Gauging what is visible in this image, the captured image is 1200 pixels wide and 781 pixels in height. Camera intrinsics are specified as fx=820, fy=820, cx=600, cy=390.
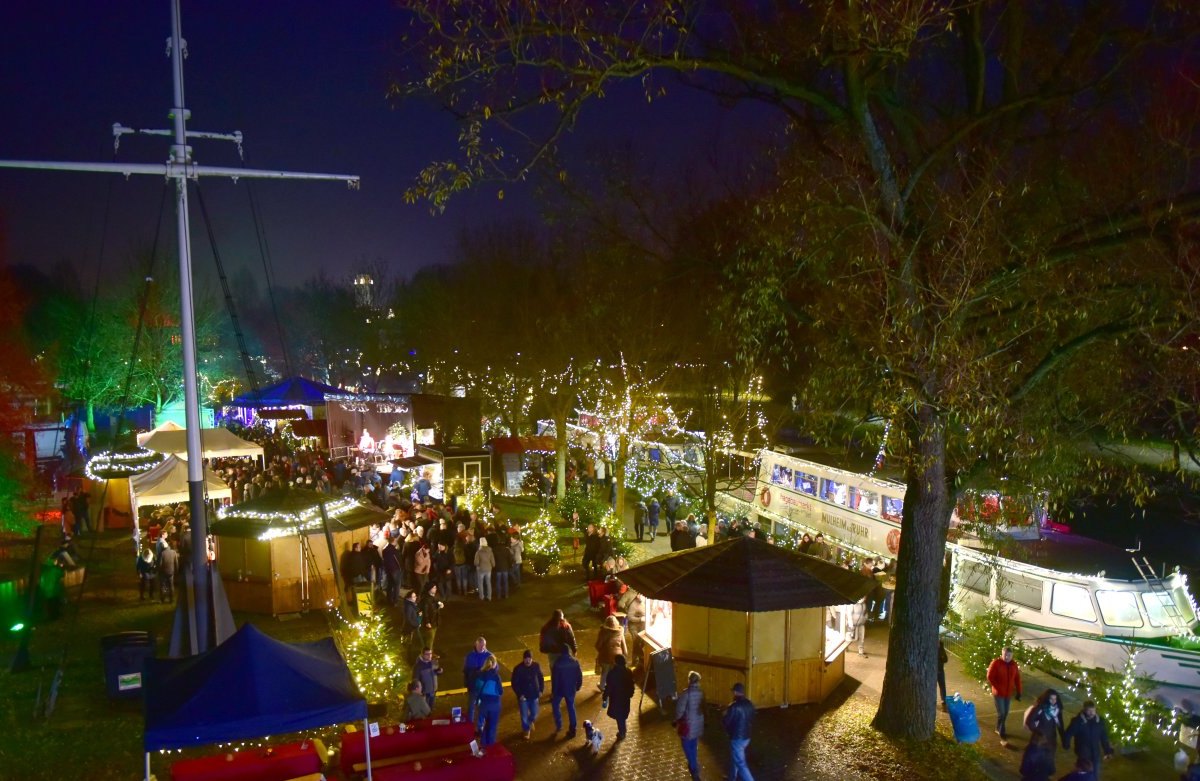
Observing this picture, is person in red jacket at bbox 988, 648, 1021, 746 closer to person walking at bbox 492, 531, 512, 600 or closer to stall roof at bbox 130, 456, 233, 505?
person walking at bbox 492, 531, 512, 600

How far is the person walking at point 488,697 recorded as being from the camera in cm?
1038

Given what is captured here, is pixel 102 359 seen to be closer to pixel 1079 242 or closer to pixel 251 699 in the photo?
pixel 251 699

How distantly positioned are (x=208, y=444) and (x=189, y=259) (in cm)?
1292

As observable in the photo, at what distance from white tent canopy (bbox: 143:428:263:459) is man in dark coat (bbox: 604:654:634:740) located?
14939mm

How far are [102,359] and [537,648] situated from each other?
44.9m

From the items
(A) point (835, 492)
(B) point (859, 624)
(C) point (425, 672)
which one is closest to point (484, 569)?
(C) point (425, 672)

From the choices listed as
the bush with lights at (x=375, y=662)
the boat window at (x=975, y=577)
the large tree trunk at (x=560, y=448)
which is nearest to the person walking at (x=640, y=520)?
the large tree trunk at (x=560, y=448)

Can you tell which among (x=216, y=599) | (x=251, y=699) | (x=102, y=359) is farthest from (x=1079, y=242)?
(x=102, y=359)

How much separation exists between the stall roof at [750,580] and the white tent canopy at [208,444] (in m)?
14.0

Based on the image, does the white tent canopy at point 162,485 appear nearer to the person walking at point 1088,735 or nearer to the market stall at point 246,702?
the market stall at point 246,702

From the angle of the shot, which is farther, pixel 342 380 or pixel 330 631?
pixel 342 380

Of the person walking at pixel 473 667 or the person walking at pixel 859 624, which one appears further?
the person walking at pixel 859 624

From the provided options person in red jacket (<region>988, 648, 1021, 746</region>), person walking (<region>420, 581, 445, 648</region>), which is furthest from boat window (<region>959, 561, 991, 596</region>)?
person walking (<region>420, 581, 445, 648</region>)

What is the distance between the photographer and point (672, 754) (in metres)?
10.7
